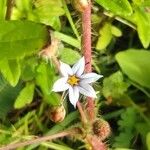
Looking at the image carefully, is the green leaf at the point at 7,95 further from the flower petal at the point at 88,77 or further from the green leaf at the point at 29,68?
the flower petal at the point at 88,77

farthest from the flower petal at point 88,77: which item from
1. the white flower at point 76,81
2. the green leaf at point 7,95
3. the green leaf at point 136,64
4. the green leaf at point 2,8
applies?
the green leaf at point 136,64

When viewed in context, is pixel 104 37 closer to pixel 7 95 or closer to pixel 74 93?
pixel 7 95

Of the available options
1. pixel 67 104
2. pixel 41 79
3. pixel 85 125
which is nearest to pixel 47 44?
pixel 41 79

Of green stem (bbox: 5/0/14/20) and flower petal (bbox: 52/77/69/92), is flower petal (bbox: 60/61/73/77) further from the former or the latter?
green stem (bbox: 5/0/14/20)

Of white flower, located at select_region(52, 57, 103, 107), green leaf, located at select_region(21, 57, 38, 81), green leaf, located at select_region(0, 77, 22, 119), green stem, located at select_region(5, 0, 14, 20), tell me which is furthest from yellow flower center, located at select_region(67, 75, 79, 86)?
green leaf, located at select_region(0, 77, 22, 119)

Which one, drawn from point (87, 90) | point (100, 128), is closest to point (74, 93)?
point (87, 90)

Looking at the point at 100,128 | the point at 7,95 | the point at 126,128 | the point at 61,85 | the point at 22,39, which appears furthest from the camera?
the point at 126,128
